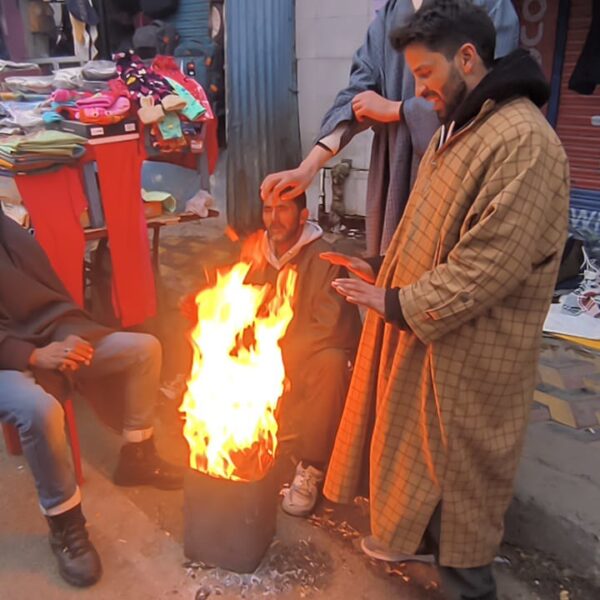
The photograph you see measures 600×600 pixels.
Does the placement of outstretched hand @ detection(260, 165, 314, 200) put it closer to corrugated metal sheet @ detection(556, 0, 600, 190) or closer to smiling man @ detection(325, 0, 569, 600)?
smiling man @ detection(325, 0, 569, 600)

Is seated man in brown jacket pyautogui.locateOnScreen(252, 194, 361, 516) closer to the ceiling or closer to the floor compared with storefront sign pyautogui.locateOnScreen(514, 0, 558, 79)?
closer to the floor

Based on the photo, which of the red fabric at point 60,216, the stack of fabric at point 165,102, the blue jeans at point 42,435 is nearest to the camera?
the blue jeans at point 42,435

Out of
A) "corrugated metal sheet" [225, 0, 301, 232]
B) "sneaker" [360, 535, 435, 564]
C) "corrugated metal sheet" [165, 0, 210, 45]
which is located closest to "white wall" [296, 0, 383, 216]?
"corrugated metal sheet" [225, 0, 301, 232]

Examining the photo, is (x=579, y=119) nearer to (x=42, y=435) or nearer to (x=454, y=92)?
(x=454, y=92)

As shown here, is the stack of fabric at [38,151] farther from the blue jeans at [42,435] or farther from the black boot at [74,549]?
the black boot at [74,549]

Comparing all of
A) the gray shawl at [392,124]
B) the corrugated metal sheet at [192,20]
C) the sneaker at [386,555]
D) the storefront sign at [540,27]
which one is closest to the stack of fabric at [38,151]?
the gray shawl at [392,124]

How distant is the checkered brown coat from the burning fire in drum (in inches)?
14.7

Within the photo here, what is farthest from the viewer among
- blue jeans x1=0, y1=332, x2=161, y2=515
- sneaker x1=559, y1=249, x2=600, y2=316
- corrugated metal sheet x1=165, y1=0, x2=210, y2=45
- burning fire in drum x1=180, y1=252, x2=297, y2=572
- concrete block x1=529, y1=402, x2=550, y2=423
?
corrugated metal sheet x1=165, y1=0, x2=210, y2=45

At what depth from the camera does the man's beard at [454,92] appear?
1.97 meters

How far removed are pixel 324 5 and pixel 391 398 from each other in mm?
5038

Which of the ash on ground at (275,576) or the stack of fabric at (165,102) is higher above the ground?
the stack of fabric at (165,102)

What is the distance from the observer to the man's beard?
1.97 meters

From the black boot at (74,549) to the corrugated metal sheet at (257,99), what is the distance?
4.30m

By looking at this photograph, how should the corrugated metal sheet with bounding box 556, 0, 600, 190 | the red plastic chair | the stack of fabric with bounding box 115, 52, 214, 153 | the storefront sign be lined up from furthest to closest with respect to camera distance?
the storefront sign
the corrugated metal sheet with bounding box 556, 0, 600, 190
the stack of fabric with bounding box 115, 52, 214, 153
the red plastic chair
